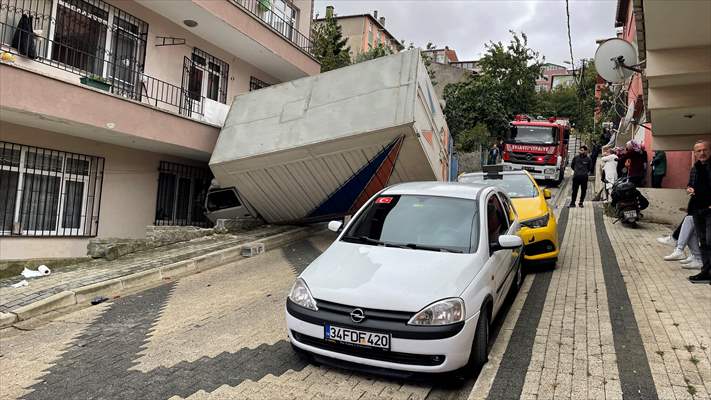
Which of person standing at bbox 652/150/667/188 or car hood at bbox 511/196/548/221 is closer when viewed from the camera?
car hood at bbox 511/196/548/221

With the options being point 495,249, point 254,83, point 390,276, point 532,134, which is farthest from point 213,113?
point 532,134

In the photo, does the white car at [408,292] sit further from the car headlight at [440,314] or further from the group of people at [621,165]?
the group of people at [621,165]

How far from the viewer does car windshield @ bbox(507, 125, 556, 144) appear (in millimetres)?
19906

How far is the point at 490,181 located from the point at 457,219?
162 inches

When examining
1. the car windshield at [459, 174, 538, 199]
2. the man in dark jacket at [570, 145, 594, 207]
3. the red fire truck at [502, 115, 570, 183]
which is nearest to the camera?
the car windshield at [459, 174, 538, 199]

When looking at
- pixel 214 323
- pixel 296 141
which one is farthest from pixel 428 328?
pixel 296 141

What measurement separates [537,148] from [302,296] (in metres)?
18.2

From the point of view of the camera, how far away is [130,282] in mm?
7051

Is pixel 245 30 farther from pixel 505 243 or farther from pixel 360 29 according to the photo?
pixel 360 29

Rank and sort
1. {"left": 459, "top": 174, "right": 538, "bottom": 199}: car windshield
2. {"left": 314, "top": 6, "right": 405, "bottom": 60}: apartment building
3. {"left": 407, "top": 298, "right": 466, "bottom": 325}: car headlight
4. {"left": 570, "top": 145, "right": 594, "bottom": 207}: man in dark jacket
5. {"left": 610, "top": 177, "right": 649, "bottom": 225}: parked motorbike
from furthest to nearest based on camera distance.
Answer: {"left": 314, "top": 6, "right": 405, "bottom": 60}: apartment building, {"left": 570, "top": 145, "right": 594, "bottom": 207}: man in dark jacket, {"left": 610, "top": 177, "right": 649, "bottom": 225}: parked motorbike, {"left": 459, "top": 174, "right": 538, "bottom": 199}: car windshield, {"left": 407, "top": 298, "right": 466, "bottom": 325}: car headlight

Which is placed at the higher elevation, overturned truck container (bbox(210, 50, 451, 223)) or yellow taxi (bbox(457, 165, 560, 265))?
overturned truck container (bbox(210, 50, 451, 223))

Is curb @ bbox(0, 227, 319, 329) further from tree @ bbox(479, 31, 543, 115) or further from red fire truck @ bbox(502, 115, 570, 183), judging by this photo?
tree @ bbox(479, 31, 543, 115)

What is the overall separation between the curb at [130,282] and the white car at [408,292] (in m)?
3.81

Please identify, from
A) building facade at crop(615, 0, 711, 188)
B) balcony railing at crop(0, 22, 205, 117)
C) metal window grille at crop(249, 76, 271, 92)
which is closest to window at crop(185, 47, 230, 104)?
balcony railing at crop(0, 22, 205, 117)
